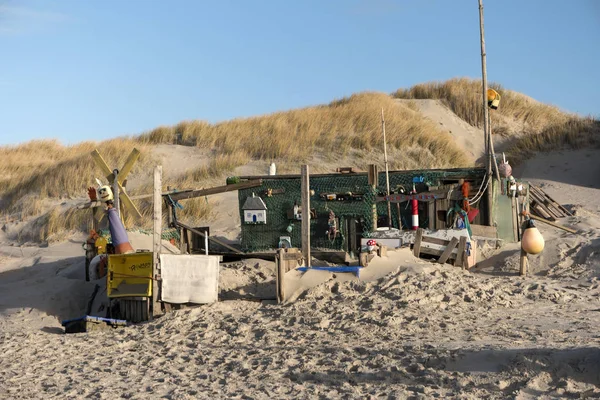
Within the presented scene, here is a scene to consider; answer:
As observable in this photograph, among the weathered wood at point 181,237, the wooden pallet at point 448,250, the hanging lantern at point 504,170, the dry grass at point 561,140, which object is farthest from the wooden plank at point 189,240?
the dry grass at point 561,140

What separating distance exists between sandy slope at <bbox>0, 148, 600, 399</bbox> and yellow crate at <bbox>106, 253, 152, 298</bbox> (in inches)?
32.0

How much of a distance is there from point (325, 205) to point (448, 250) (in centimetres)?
397

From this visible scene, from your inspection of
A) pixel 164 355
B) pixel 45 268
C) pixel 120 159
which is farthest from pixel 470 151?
pixel 164 355

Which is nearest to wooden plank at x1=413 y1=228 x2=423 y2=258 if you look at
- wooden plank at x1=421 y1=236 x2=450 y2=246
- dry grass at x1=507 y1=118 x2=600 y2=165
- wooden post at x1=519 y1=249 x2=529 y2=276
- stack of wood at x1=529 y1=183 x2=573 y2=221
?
wooden plank at x1=421 y1=236 x2=450 y2=246

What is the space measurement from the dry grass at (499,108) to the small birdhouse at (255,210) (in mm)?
17203

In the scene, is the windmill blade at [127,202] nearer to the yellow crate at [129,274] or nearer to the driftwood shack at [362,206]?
the yellow crate at [129,274]

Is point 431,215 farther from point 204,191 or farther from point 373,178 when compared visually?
point 204,191

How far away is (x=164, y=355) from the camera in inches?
405

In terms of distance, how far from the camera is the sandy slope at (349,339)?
778 centimetres

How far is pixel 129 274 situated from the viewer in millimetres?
13039

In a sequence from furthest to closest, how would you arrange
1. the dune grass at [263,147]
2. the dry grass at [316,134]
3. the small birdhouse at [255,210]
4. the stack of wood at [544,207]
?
the dry grass at [316,134] < the dune grass at [263,147] < the stack of wood at [544,207] < the small birdhouse at [255,210]

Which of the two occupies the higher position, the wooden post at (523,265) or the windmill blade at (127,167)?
the windmill blade at (127,167)

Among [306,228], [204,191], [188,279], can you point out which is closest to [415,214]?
[306,228]

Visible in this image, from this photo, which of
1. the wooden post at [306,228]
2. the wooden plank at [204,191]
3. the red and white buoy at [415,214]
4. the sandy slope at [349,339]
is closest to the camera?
the sandy slope at [349,339]
